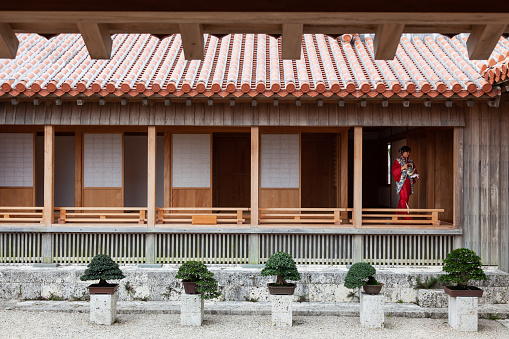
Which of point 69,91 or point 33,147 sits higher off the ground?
point 69,91

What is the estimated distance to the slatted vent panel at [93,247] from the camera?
955cm

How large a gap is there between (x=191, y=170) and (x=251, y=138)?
2.04m

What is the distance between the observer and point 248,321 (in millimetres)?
8102

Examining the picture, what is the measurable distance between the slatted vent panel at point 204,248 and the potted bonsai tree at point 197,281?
1.60 meters

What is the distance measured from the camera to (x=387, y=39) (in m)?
4.01

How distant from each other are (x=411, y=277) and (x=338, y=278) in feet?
4.27

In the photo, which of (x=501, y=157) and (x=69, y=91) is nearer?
(x=69, y=91)

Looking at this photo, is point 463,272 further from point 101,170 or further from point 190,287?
point 101,170

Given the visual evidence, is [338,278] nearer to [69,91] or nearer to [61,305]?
[61,305]

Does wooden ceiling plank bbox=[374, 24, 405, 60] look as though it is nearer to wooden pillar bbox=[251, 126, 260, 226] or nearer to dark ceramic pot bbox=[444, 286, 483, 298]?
dark ceramic pot bbox=[444, 286, 483, 298]

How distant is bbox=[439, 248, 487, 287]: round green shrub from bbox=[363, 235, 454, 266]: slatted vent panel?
4.86 ft

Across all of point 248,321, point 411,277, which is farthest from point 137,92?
point 411,277

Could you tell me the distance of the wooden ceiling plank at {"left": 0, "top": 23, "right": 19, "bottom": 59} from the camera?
12.8 ft

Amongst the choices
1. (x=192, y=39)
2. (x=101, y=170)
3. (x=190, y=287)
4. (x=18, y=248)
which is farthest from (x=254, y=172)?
(x=192, y=39)
